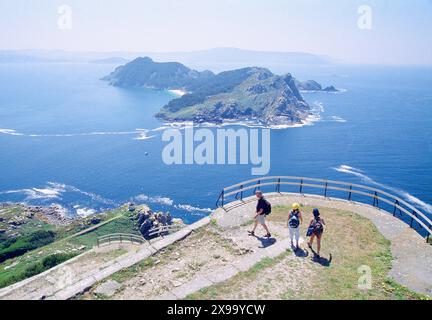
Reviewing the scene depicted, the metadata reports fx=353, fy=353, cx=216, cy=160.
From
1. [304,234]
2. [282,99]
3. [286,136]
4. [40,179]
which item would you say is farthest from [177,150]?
[304,234]

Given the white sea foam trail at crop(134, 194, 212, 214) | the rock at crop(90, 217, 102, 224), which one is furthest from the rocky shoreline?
the white sea foam trail at crop(134, 194, 212, 214)

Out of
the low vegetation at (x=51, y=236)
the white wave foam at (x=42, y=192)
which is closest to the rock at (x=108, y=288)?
the low vegetation at (x=51, y=236)

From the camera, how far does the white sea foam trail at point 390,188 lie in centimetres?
7209

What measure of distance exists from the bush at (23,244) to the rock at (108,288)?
4798cm

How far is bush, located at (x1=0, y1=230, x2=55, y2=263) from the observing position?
55.0 m

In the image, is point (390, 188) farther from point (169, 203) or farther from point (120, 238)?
point (120, 238)

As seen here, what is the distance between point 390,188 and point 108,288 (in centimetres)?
8101

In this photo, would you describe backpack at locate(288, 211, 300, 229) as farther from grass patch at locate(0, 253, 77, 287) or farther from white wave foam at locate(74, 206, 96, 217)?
white wave foam at locate(74, 206, 96, 217)

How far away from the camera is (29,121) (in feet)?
538

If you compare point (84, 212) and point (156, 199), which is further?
point (156, 199)

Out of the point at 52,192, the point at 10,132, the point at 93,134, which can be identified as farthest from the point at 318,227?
the point at 10,132

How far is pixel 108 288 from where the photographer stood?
14695 mm
